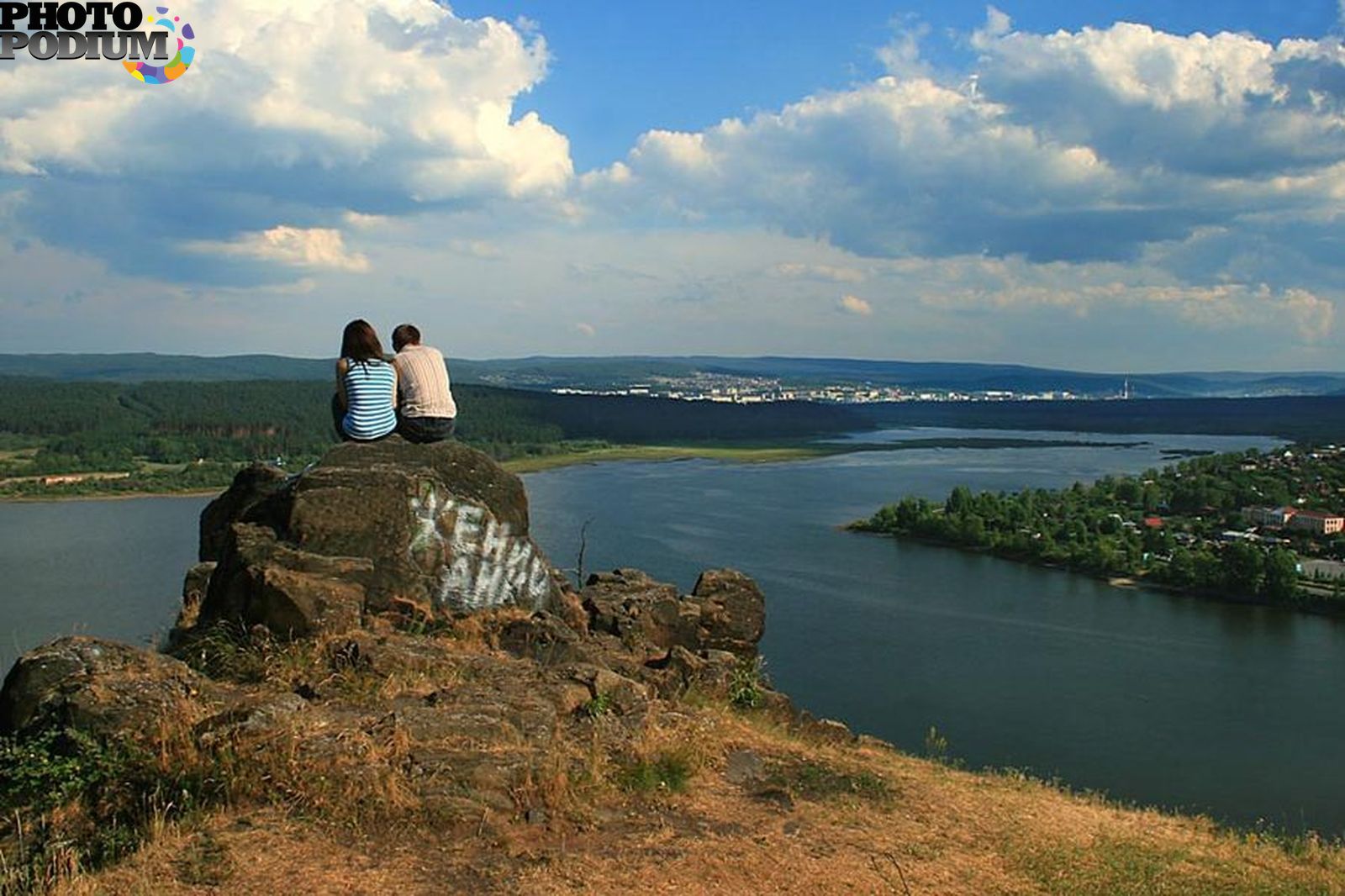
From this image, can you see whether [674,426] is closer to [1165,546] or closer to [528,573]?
[1165,546]

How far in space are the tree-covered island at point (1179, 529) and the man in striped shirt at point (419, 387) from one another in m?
27.5

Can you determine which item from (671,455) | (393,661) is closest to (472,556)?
(393,661)

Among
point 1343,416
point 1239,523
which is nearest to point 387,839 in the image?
point 1239,523

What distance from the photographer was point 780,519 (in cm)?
3819

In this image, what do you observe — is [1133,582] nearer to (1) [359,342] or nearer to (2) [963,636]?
(2) [963,636]

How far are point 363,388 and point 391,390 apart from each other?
165 mm

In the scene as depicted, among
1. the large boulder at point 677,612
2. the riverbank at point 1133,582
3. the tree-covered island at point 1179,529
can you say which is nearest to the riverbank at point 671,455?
the riverbank at point 1133,582

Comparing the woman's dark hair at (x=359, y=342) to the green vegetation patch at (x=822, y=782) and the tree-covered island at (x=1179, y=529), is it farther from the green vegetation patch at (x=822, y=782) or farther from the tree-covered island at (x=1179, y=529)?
the tree-covered island at (x=1179, y=529)

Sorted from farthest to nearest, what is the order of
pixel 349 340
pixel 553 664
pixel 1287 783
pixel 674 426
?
pixel 674 426 < pixel 1287 783 < pixel 349 340 < pixel 553 664

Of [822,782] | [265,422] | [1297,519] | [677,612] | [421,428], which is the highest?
[421,428]

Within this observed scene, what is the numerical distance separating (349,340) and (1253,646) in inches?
908

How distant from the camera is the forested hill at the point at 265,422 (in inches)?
2325

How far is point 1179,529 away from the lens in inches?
1507

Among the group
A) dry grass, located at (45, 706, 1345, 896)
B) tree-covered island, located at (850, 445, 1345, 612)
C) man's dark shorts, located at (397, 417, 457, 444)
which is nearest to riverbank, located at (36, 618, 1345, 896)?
dry grass, located at (45, 706, 1345, 896)
